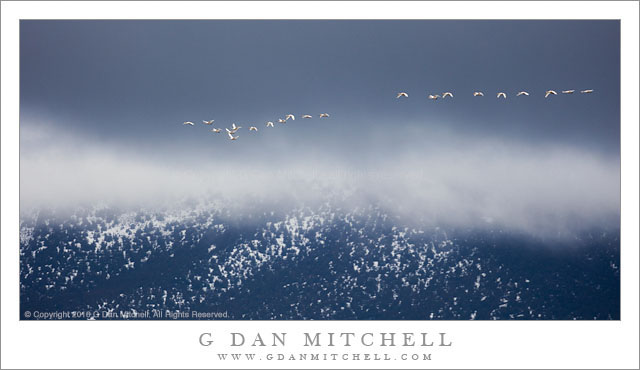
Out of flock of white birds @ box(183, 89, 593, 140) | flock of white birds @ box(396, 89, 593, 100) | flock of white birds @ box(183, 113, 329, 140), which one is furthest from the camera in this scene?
flock of white birds @ box(183, 113, 329, 140)

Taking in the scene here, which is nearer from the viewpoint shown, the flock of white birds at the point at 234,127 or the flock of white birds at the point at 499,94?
the flock of white birds at the point at 499,94

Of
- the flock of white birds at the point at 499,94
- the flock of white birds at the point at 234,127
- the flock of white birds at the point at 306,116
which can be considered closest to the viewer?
the flock of white birds at the point at 499,94

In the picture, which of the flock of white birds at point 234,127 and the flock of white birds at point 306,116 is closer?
the flock of white birds at point 306,116

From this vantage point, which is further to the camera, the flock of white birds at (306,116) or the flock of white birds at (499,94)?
the flock of white birds at (306,116)

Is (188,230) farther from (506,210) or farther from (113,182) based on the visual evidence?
(506,210)

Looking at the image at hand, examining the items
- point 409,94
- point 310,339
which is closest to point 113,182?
point 310,339

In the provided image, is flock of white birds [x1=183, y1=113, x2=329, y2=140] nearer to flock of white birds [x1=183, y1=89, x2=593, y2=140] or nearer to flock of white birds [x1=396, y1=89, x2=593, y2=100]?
flock of white birds [x1=183, y1=89, x2=593, y2=140]

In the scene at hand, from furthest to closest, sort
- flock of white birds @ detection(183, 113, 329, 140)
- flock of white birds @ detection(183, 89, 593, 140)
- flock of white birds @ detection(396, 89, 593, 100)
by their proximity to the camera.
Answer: flock of white birds @ detection(183, 113, 329, 140) → flock of white birds @ detection(183, 89, 593, 140) → flock of white birds @ detection(396, 89, 593, 100)

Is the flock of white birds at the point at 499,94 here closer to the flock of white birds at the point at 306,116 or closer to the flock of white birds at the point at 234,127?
the flock of white birds at the point at 306,116

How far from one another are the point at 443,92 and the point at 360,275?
6109mm

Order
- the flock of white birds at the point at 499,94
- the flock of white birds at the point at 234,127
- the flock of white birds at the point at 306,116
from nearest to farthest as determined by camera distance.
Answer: the flock of white birds at the point at 499,94
the flock of white birds at the point at 306,116
the flock of white birds at the point at 234,127

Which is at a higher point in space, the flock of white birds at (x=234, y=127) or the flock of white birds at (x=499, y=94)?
the flock of white birds at (x=499, y=94)

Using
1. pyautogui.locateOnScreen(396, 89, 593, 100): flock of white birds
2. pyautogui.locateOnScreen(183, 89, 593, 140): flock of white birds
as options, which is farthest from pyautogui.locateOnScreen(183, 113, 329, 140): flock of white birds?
pyautogui.locateOnScreen(396, 89, 593, 100): flock of white birds

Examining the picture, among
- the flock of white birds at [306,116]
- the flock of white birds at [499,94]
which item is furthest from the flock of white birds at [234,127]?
the flock of white birds at [499,94]
